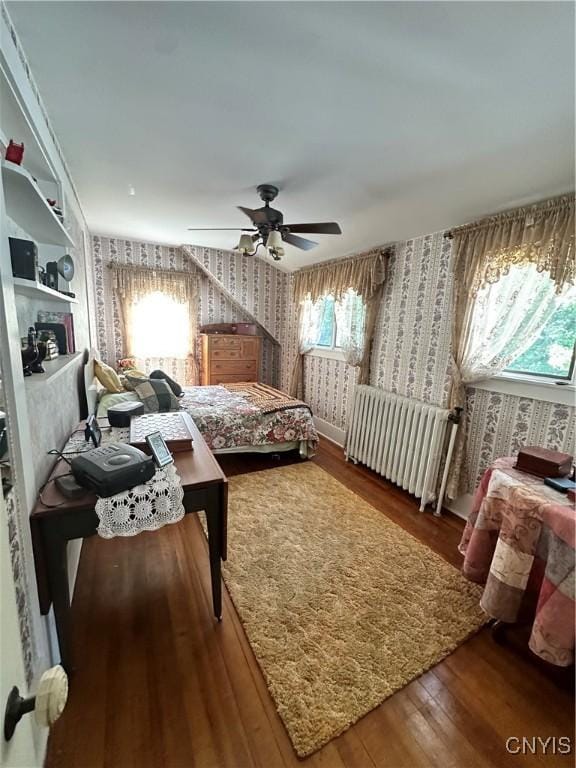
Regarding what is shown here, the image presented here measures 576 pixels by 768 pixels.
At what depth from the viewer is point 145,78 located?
1.30 metres

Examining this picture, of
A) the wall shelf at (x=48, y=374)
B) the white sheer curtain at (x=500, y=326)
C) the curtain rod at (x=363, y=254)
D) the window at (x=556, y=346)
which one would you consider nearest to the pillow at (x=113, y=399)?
the wall shelf at (x=48, y=374)

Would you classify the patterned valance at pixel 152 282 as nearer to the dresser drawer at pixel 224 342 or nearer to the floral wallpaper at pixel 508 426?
the dresser drawer at pixel 224 342

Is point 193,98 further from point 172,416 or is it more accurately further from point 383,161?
point 172,416

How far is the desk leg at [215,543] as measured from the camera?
1.42 m

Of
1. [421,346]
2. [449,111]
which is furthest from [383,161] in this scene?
[421,346]

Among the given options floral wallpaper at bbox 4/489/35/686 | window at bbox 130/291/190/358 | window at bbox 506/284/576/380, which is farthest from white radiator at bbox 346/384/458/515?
window at bbox 130/291/190/358

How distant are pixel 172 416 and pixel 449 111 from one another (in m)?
2.14

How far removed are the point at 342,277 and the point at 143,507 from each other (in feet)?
10.2

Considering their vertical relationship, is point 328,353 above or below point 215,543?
above

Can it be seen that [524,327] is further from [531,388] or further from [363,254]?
[363,254]

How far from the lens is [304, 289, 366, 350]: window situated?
350 cm

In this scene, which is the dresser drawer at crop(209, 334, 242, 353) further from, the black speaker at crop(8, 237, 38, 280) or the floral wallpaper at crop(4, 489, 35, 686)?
the floral wallpaper at crop(4, 489, 35, 686)

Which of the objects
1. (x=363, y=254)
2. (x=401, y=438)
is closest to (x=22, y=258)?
(x=401, y=438)

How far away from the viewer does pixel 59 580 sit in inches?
45.0
